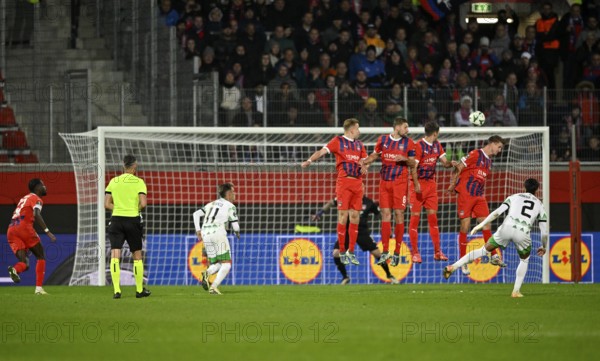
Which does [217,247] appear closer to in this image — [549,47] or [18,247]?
[18,247]

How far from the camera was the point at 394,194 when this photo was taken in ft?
56.4

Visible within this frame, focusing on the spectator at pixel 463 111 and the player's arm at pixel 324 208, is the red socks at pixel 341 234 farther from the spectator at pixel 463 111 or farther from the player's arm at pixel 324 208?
the spectator at pixel 463 111

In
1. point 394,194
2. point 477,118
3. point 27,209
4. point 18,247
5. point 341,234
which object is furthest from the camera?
point 477,118

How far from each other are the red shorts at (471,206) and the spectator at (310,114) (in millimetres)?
4432

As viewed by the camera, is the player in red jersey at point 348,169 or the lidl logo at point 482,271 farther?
the lidl logo at point 482,271

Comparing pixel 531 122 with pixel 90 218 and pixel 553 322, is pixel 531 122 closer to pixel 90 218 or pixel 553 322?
pixel 90 218

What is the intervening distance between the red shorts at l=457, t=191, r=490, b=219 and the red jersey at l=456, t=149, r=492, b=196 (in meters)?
0.08

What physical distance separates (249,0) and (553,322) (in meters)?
15.2

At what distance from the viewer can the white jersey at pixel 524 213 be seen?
49.7 feet

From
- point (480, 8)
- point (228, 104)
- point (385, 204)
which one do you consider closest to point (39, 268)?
point (385, 204)

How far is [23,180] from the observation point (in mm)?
21484

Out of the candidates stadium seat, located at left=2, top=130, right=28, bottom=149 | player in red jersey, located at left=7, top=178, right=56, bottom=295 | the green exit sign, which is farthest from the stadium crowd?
player in red jersey, located at left=7, top=178, right=56, bottom=295

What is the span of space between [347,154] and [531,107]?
21.9 feet

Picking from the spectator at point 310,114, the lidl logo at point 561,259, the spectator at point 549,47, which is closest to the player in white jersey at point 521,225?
the lidl logo at point 561,259
